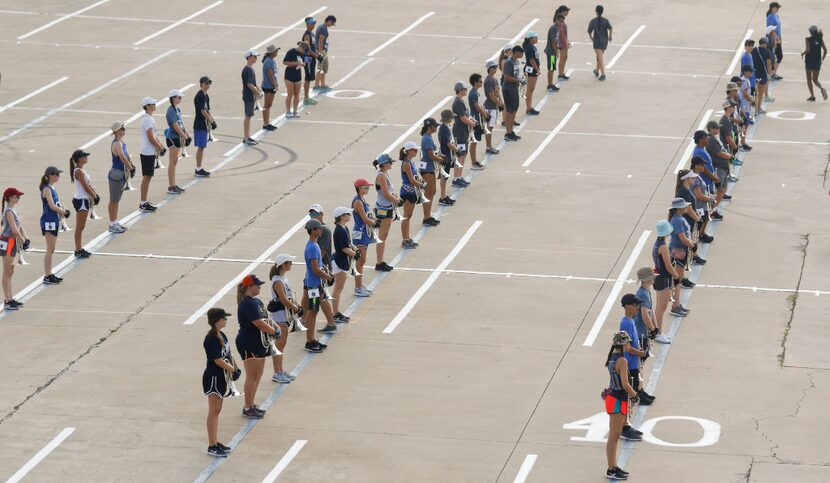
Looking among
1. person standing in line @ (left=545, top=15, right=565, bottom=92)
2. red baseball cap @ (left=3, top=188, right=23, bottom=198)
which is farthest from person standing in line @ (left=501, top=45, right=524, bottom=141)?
red baseball cap @ (left=3, top=188, right=23, bottom=198)

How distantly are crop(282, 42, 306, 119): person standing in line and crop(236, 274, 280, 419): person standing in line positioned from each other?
50.8ft

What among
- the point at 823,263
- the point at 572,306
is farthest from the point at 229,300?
the point at 823,263

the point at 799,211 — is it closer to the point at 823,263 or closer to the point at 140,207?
the point at 823,263

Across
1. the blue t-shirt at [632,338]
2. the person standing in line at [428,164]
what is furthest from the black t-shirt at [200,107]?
the blue t-shirt at [632,338]

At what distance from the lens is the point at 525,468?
648 inches

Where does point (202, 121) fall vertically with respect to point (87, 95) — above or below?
above

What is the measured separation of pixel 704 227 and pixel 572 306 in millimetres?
3225

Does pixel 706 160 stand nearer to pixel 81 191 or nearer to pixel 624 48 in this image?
pixel 81 191

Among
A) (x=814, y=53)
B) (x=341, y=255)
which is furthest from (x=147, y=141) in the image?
(x=814, y=53)

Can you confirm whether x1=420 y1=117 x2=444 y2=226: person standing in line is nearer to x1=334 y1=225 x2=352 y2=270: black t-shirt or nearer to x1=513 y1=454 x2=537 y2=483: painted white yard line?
x1=334 y1=225 x2=352 y2=270: black t-shirt

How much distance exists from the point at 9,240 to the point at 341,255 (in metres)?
4.68

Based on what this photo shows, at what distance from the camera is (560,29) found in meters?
35.0

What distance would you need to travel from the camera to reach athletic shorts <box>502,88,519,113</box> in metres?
30.1

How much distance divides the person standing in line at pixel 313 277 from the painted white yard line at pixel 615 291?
3547 mm
